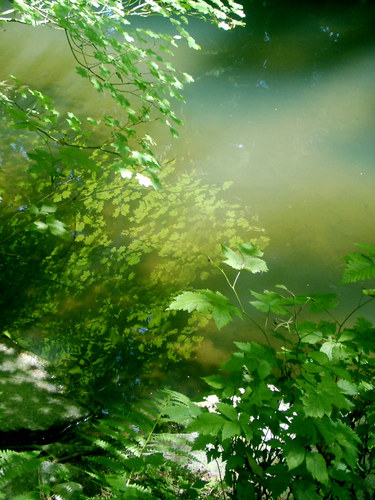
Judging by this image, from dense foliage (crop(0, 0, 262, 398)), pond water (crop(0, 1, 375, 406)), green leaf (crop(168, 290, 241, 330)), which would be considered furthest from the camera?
pond water (crop(0, 1, 375, 406))

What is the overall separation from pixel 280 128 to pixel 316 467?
22.7 feet

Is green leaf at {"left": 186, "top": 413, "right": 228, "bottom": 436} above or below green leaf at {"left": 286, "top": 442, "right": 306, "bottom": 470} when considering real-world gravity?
above

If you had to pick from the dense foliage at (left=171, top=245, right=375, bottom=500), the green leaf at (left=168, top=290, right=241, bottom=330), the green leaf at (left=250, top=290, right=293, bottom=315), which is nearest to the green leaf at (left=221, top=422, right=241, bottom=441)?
the dense foliage at (left=171, top=245, right=375, bottom=500)

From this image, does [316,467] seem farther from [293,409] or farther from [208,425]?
[208,425]

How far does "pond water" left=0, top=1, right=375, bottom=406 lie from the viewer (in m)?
4.11

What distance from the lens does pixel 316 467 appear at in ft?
3.36

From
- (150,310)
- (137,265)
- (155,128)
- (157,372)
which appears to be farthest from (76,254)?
(155,128)

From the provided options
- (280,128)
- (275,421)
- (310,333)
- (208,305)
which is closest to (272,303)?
(310,333)

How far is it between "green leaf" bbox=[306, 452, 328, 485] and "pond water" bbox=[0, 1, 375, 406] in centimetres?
85

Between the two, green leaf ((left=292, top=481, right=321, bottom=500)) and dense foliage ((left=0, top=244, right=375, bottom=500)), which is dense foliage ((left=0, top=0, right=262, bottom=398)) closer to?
dense foliage ((left=0, top=244, right=375, bottom=500))

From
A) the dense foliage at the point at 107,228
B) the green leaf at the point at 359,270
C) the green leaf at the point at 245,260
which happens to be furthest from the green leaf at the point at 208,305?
the dense foliage at the point at 107,228

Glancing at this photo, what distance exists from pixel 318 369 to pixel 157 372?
193 centimetres

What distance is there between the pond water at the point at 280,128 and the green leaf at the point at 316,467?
0.85 m

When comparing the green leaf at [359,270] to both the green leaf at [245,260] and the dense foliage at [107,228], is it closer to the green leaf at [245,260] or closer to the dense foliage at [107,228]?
the green leaf at [245,260]
